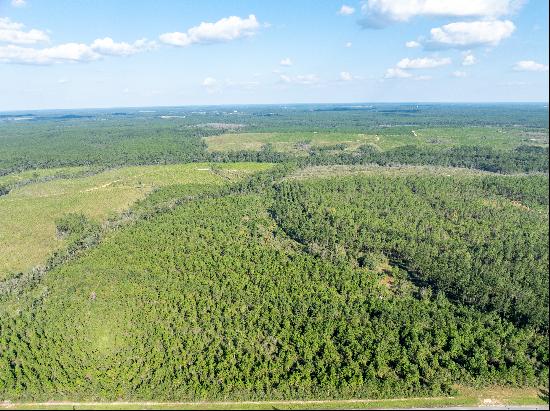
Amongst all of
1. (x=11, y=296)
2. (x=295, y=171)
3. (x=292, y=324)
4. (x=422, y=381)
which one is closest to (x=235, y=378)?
(x=292, y=324)

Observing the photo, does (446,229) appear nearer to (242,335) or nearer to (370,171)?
(242,335)

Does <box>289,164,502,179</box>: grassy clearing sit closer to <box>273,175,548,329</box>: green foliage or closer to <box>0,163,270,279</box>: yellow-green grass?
<box>273,175,548,329</box>: green foliage

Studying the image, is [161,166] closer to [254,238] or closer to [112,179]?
[112,179]

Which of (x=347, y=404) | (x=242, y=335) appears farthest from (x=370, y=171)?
(x=347, y=404)

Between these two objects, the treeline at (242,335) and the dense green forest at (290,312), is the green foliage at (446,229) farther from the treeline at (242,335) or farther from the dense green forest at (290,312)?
the treeline at (242,335)

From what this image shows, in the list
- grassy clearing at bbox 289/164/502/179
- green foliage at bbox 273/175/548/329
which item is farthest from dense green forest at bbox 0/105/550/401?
grassy clearing at bbox 289/164/502/179

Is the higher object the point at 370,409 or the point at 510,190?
the point at 510,190
